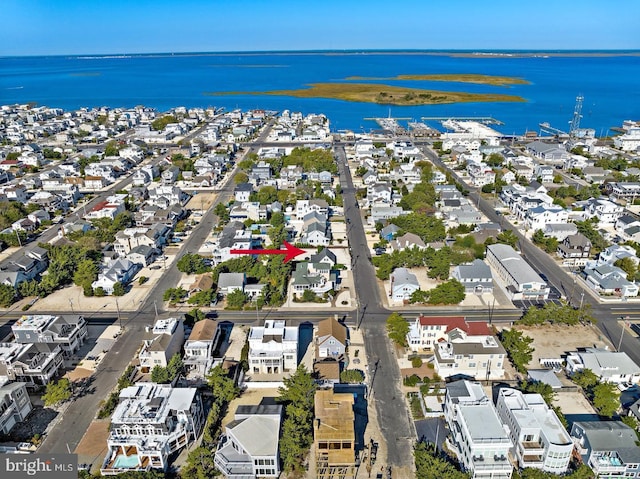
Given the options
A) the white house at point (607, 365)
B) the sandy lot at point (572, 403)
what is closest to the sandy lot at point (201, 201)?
the white house at point (607, 365)

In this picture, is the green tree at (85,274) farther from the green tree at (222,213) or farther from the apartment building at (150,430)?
the apartment building at (150,430)

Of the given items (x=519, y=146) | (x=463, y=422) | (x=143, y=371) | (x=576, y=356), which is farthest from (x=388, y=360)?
(x=519, y=146)

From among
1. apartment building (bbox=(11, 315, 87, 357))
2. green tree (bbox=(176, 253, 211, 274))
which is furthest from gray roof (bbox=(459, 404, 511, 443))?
green tree (bbox=(176, 253, 211, 274))

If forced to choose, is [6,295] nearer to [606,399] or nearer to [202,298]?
[202,298]

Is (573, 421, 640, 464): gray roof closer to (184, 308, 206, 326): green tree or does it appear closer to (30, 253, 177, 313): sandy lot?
(184, 308, 206, 326): green tree

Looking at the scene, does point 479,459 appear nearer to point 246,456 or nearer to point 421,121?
point 246,456
